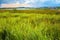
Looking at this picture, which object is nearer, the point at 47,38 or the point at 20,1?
the point at 47,38

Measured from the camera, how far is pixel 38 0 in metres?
3.60

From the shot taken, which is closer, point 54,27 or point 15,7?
point 54,27

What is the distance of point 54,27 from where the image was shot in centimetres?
307

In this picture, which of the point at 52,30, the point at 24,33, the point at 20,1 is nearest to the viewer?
the point at 24,33

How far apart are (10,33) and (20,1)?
959 millimetres

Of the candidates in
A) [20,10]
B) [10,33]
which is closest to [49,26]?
[10,33]

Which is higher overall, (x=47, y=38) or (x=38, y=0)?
(x=38, y=0)

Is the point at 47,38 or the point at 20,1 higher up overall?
the point at 20,1

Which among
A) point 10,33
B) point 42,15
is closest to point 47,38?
point 10,33

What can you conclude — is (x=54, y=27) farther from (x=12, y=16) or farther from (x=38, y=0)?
(x=12, y=16)

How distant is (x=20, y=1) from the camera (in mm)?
3586

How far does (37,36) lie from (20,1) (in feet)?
3.47

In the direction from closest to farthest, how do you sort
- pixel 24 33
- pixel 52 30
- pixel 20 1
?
pixel 24 33, pixel 52 30, pixel 20 1

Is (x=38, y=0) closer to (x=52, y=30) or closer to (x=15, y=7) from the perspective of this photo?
(x=15, y=7)
